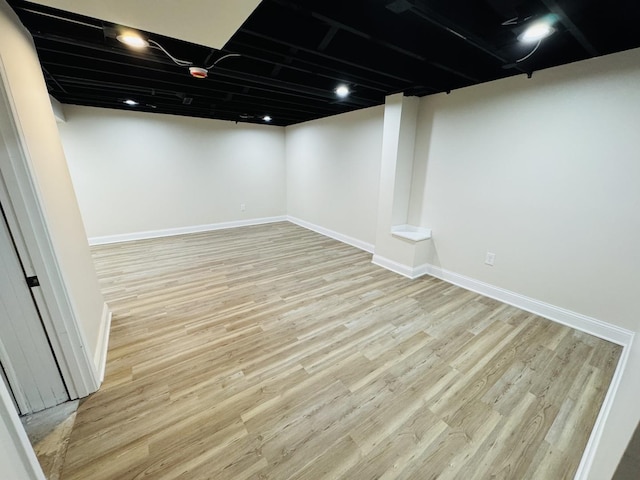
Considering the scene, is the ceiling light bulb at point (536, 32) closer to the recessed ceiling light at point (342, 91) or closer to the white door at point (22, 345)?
the recessed ceiling light at point (342, 91)

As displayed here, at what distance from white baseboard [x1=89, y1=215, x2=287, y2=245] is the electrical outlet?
4794 mm

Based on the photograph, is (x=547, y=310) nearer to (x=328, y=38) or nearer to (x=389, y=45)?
(x=389, y=45)

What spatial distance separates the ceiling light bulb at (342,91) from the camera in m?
3.08

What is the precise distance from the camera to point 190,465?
126 centimetres

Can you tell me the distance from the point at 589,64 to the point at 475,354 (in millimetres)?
2624

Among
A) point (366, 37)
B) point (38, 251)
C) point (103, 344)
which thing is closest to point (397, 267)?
point (366, 37)

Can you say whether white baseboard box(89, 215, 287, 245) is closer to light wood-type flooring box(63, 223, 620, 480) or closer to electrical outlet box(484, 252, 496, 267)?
light wood-type flooring box(63, 223, 620, 480)

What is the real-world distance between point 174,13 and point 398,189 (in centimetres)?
297

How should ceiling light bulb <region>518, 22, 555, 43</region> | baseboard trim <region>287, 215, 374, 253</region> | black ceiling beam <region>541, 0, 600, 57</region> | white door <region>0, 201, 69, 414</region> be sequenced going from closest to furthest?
1. white door <region>0, 201, 69, 414</region>
2. black ceiling beam <region>541, 0, 600, 57</region>
3. ceiling light bulb <region>518, 22, 555, 43</region>
4. baseboard trim <region>287, 215, 374, 253</region>

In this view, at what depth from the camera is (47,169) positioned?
1.55 m

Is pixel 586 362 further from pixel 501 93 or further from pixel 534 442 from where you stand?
pixel 501 93

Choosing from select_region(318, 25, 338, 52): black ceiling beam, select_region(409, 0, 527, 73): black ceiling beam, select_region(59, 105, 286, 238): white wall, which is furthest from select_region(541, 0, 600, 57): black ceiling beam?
select_region(59, 105, 286, 238): white wall

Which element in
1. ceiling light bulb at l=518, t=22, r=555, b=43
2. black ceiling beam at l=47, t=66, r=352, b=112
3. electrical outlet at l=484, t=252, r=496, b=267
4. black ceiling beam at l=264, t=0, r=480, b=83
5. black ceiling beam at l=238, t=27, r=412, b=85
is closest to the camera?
black ceiling beam at l=264, t=0, r=480, b=83

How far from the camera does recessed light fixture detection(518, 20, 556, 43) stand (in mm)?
1672
